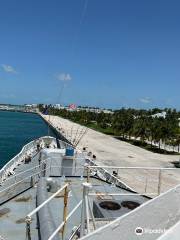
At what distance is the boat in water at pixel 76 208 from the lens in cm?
428

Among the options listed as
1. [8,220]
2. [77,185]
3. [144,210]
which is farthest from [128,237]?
[77,185]

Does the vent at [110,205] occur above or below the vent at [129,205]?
above

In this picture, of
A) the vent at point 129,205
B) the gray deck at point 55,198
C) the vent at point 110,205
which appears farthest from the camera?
the gray deck at point 55,198

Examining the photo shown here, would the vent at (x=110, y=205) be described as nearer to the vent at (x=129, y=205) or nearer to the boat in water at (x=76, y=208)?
the boat in water at (x=76, y=208)

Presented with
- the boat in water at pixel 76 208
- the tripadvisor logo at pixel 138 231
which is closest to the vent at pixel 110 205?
the boat in water at pixel 76 208

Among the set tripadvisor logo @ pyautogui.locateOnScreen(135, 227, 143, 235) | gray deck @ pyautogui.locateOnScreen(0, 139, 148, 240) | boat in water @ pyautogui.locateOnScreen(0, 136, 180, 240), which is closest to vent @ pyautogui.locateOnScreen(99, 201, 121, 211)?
boat in water @ pyautogui.locateOnScreen(0, 136, 180, 240)

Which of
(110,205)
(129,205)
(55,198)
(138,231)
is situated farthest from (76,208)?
(55,198)

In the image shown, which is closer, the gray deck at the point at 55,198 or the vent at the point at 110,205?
the vent at the point at 110,205

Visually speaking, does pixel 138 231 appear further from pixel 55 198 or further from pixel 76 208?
pixel 55 198

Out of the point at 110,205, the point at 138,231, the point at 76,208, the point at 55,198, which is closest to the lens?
the point at 138,231

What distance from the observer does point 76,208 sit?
21.7 ft

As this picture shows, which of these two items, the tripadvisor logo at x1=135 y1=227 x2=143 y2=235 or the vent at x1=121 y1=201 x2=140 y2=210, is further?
the vent at x1=121 y1=201 x2=140 y2=210

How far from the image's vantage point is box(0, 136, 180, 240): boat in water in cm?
428

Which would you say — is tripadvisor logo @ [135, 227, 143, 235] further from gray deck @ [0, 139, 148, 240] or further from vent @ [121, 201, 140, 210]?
vent @ [121, 201, 140, 210]
